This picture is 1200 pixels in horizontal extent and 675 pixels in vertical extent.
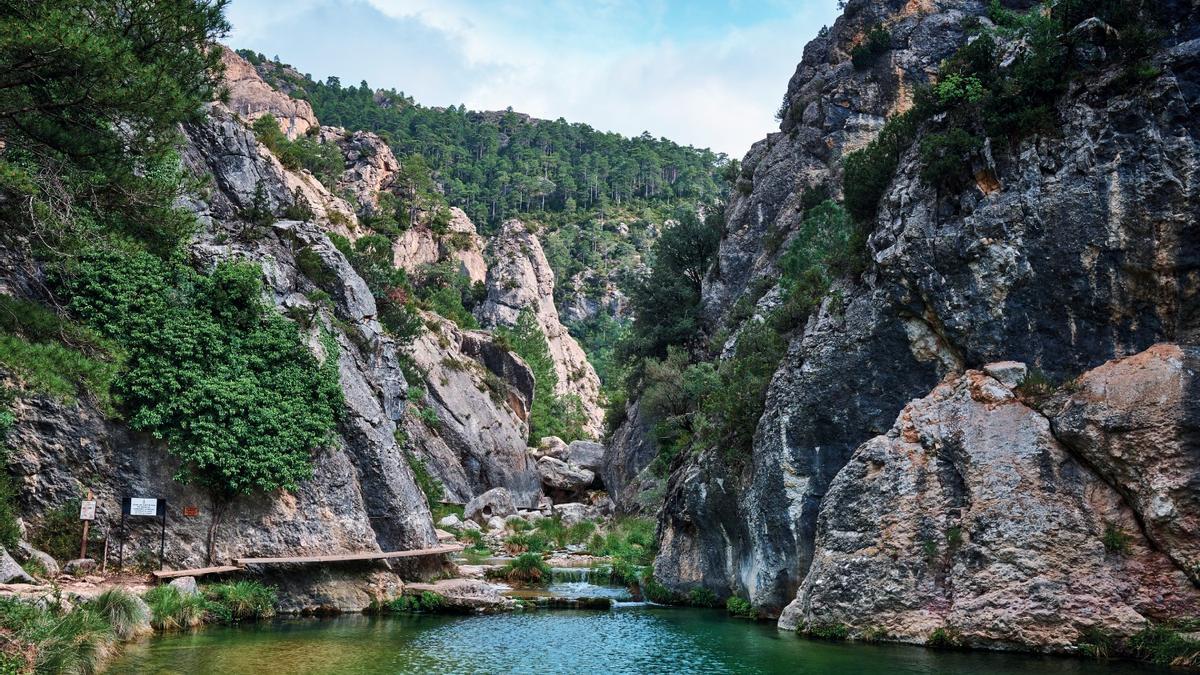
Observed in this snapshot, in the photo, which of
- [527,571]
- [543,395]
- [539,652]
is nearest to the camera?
[539,652]

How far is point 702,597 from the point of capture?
26.7 m

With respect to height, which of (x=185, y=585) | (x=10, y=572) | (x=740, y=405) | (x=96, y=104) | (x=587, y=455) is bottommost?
(x=185, y=585)

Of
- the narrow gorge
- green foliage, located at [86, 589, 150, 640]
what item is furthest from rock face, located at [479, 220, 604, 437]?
green foliage, located at [86, 589, 150, 640]

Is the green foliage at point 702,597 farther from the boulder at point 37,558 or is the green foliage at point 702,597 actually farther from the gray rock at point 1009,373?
the boulder at point 37,558

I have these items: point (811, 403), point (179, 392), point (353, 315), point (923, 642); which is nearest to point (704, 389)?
point (811, 403)

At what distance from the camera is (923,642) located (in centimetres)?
1816

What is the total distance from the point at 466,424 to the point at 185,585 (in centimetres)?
3912

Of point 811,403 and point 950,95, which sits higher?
point 950,95

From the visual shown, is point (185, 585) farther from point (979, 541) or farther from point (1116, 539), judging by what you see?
point (1116, 539)

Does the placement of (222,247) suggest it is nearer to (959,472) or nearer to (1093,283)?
(959,472)

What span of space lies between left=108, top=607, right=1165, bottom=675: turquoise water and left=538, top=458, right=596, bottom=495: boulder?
42665 mm

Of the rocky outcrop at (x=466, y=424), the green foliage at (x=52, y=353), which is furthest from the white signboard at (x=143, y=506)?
the rocky outcrop at (x=466, y=424)

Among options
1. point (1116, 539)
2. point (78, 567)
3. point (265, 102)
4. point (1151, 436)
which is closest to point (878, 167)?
point (1151, 436)

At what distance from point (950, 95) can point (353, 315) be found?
23.5 meters
